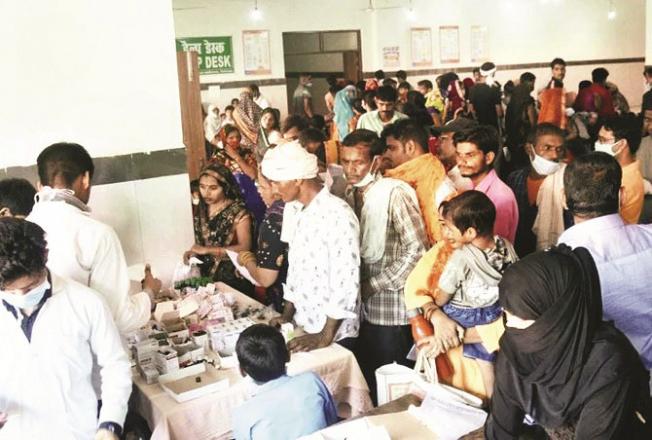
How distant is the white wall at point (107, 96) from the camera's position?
11.9 ft

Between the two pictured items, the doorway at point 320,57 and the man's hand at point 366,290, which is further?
the doorway at point 320,57

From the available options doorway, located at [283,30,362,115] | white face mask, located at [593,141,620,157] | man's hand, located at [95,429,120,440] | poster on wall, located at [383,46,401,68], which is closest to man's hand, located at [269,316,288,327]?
man's hand, located at [95,429,120,440]

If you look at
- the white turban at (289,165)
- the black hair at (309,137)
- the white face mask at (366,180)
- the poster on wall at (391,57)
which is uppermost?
the poster on wall at (391,57)

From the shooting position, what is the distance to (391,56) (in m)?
12.7

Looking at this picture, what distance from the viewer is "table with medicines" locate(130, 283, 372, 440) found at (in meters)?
2.65

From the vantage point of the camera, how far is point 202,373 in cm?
286

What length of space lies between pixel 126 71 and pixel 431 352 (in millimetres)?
2312

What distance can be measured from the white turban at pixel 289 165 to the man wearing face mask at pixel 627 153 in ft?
5.94

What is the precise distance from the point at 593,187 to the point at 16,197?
7.87ft

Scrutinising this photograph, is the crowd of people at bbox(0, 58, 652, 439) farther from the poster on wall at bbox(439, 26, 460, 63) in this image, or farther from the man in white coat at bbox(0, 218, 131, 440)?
the poster on wall at bbox(439, 26, 460, 63)

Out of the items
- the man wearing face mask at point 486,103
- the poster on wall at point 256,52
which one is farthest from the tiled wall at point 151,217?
the poster on wall at point 256,52

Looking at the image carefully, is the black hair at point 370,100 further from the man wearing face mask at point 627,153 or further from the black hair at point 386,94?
the man wearing face mask at point 627,153

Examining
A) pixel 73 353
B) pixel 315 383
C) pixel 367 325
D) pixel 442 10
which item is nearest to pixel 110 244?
pixel 73 353

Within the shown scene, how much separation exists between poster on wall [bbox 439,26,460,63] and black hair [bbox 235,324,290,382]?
11.6m
